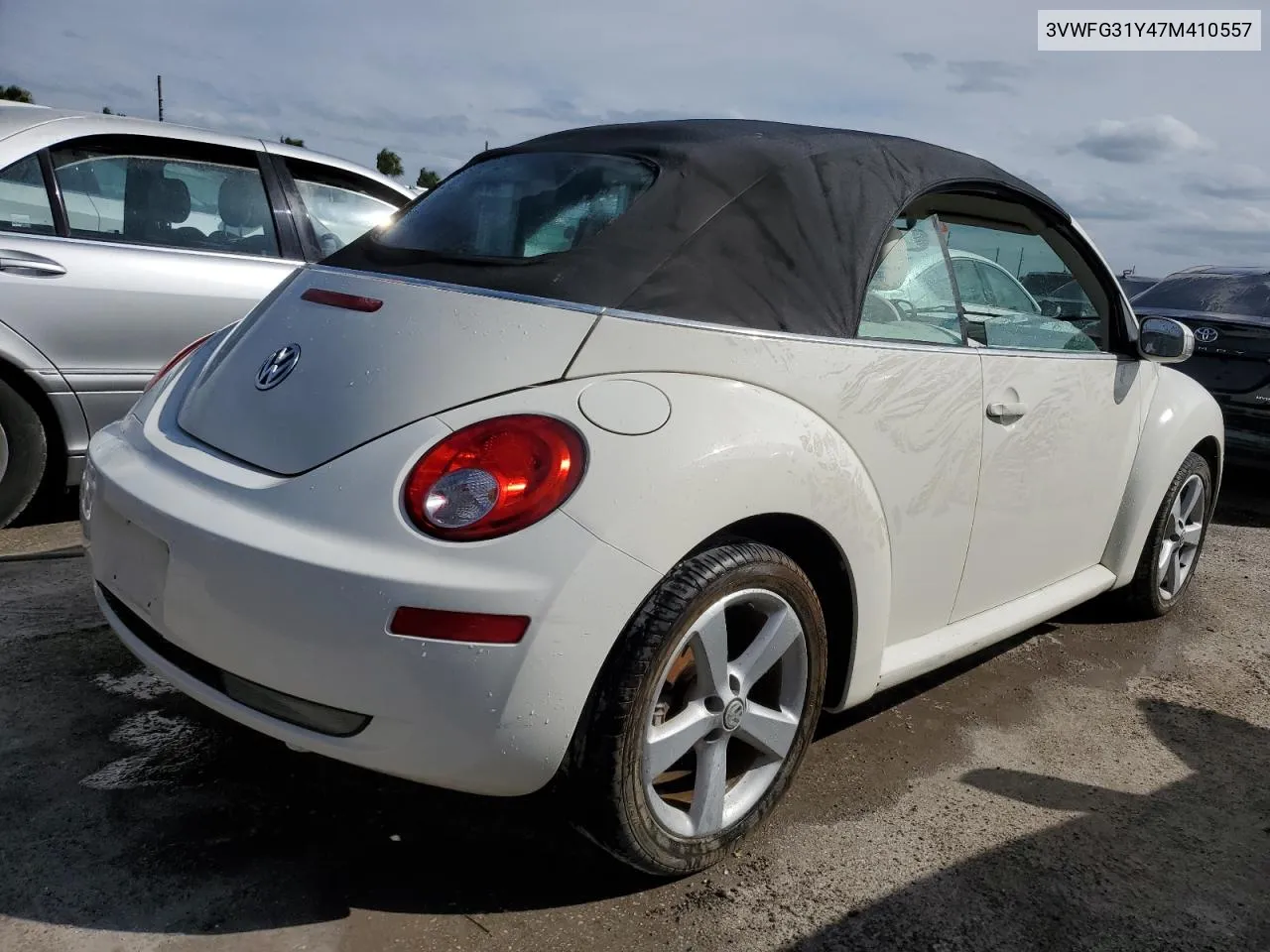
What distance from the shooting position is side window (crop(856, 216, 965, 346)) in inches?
103

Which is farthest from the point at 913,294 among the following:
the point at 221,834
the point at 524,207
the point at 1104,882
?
the point at 221,834

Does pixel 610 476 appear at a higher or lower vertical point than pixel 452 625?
higher

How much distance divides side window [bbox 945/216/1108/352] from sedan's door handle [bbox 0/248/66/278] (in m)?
3.38

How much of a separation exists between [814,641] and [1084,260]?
6.33ft

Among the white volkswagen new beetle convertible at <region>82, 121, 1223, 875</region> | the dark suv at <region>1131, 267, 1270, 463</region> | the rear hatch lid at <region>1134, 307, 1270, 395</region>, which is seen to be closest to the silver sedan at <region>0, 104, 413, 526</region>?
the white volkswagen new beetle convertible at <region>82, 121, 1223, 875</region>

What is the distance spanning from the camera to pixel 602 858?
237 centimetres

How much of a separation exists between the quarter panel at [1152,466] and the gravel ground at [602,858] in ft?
1.95

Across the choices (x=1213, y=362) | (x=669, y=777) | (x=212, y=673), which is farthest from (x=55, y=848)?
(x=1213, y=362)

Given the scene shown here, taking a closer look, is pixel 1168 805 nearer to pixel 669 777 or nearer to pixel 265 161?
pixel 669 777

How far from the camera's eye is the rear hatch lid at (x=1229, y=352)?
618 cm

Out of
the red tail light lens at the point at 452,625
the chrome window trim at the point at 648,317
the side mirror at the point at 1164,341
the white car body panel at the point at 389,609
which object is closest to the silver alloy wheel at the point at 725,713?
the white car body panel at the point at 389,609

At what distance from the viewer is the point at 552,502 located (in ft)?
6.28

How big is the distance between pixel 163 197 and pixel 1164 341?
4006 mm

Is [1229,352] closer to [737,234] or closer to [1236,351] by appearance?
[1236,351]
